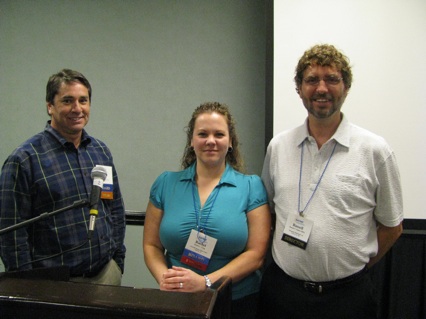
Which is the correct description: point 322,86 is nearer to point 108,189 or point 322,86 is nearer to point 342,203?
point 342,203

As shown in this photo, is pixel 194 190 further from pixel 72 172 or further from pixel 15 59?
pixel 15 59

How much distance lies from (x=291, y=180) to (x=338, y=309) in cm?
54

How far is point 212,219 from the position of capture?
1460mm

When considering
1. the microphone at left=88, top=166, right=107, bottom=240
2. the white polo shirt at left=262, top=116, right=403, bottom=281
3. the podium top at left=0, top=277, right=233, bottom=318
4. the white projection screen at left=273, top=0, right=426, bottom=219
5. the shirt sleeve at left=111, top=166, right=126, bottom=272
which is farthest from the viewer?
the white projection screen at left=273, top=0, right=426, bottom=219

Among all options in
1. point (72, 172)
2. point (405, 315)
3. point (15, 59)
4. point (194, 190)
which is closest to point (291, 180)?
point (194, 190)

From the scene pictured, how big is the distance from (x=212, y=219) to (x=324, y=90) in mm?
698

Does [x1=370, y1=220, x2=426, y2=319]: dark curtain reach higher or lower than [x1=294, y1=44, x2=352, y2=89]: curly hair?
lower

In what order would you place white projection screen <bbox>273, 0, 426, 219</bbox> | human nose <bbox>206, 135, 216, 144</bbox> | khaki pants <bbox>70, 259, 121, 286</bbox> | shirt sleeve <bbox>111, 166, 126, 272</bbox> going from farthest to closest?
white projection screen <bbox>273, 0, 426, 219</bbox> → shirt sleeve <bbox>111, 166, 126, 272</bbox> → khaki pants <bbox>70, 259, 121, 286</bbox> → human nose <bbox>206, 135, 216, 144</bbox>

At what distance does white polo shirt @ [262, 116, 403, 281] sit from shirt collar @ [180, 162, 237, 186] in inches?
10.2

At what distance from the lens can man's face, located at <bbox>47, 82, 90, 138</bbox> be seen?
1.56 meters

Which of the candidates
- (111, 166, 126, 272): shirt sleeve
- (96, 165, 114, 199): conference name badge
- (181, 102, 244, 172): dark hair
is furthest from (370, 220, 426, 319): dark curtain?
(96, 165, 114, 199): conference name badge

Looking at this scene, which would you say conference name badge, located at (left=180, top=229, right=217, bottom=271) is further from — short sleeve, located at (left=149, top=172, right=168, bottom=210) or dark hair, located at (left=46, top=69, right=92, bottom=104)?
dark hair, located at (left=46, top=69, right=92, bottom=104)

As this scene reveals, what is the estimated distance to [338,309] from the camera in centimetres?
136

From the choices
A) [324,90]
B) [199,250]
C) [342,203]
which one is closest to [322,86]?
[324,90]
